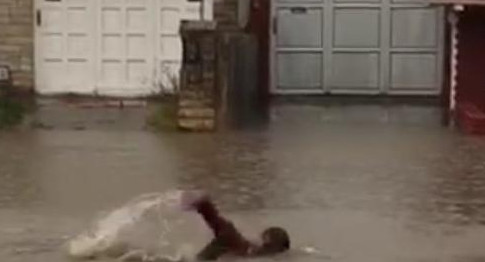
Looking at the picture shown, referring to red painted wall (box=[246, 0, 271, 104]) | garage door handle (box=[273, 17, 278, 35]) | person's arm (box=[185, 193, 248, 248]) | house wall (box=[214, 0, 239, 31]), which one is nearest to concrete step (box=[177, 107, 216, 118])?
house wall (box=[214, 0, 239, 31])

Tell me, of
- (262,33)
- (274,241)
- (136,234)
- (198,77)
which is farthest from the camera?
(262,33)

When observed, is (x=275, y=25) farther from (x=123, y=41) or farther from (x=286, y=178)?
(x=286, y=178)

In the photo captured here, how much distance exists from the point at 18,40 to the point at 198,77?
3283 mm

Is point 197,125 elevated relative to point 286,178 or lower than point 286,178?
elevated

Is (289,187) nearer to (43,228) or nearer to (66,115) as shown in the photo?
(43,228)

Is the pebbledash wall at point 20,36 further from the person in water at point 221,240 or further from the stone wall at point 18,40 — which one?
the person in water at point 221,240

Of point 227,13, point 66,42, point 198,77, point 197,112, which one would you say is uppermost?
point 227,13

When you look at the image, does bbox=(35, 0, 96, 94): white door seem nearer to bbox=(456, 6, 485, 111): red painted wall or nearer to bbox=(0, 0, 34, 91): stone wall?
bbox=(0, 0, 34, 91): stone wall

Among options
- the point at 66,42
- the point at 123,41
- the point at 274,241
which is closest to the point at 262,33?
the point at 123,41

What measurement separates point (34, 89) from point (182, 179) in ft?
23.3

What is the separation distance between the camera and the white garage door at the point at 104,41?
840 inches

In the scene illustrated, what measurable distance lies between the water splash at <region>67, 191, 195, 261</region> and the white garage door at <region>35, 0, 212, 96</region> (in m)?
9.15

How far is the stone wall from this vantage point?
69.2 feet

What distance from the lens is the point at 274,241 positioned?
1084 centimetres
